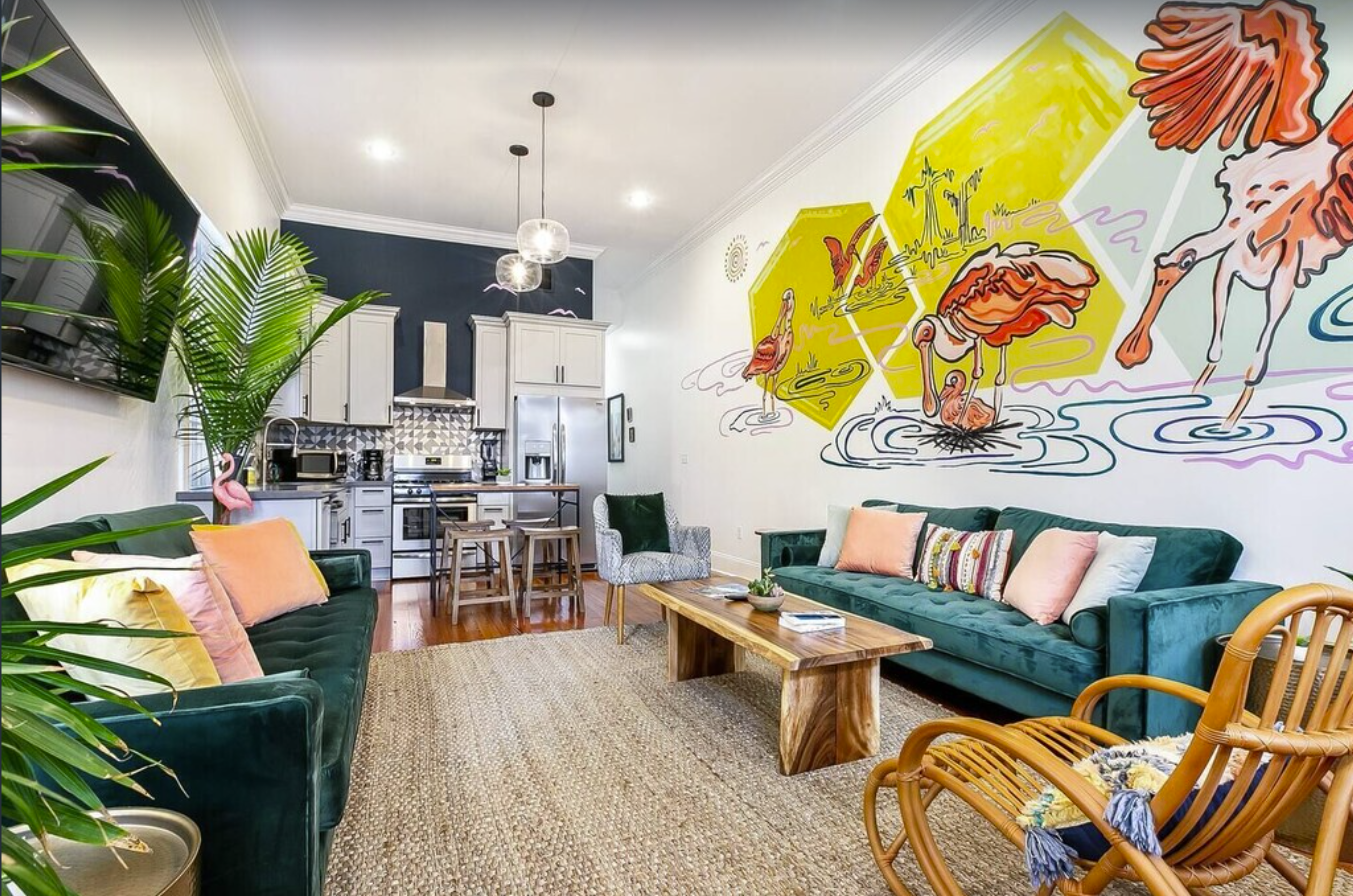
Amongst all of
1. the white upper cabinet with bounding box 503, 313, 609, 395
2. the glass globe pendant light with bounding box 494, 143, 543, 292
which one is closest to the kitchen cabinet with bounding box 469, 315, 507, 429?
the white upper cabinet with bounding box 503, 313, 609, 395

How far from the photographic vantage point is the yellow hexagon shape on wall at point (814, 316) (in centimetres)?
439

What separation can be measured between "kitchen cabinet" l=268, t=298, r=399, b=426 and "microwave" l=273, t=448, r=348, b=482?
36 centimetres

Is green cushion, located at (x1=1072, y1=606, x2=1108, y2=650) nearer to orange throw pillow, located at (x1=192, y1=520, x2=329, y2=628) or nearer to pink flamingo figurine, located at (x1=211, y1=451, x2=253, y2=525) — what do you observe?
orange throw pillow, located at (x1=192, y1=520, x2=329, y2=628)

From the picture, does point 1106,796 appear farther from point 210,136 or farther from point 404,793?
point 210,136

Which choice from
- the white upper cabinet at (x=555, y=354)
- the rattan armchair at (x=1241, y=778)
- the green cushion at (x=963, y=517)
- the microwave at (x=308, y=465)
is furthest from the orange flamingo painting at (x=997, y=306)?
the microwave at (x=308, y=465)

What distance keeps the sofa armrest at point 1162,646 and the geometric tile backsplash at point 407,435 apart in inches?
230

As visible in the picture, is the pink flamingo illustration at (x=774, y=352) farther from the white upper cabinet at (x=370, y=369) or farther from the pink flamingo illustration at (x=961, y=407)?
the white upper cabinet at (x=370, y=369)

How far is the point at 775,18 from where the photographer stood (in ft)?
11.4

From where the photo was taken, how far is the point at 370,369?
19.6ft

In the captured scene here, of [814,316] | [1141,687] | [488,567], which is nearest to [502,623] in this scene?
[488,567]

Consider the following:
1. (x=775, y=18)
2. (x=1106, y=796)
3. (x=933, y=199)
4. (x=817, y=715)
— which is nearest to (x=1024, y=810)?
(x=1106, y=796)

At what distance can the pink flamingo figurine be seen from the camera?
2.99 metres

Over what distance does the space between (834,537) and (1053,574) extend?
1359mm

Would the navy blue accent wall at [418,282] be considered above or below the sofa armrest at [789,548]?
above
